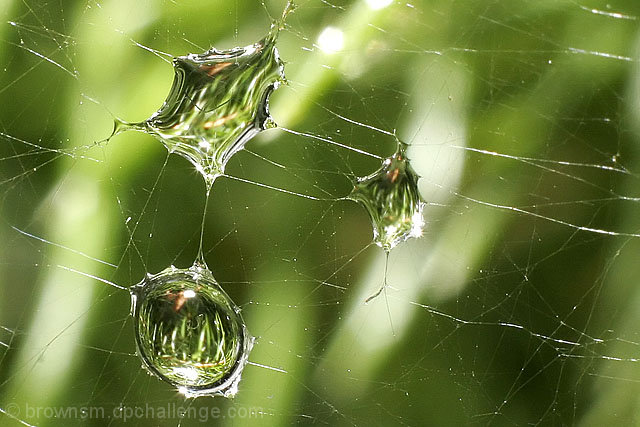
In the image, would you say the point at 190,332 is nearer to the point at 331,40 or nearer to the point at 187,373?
the point at 187,373

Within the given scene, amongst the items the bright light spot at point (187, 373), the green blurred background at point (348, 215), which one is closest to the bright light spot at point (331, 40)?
the green blurred background at point (348, 215)

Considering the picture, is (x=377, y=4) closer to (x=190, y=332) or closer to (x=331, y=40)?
(x=331, y=40)

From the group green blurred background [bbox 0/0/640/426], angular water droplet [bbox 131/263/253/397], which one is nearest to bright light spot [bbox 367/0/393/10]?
green blurred background [bbox 0/0/640/426]

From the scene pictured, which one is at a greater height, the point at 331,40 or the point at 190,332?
the point at 331,40

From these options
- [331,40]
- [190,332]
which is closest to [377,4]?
[331,40]

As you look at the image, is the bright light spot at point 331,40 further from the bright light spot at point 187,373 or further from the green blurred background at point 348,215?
the bright light spot at point 187,373

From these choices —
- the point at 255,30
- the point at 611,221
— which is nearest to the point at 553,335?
the point at 611,221
